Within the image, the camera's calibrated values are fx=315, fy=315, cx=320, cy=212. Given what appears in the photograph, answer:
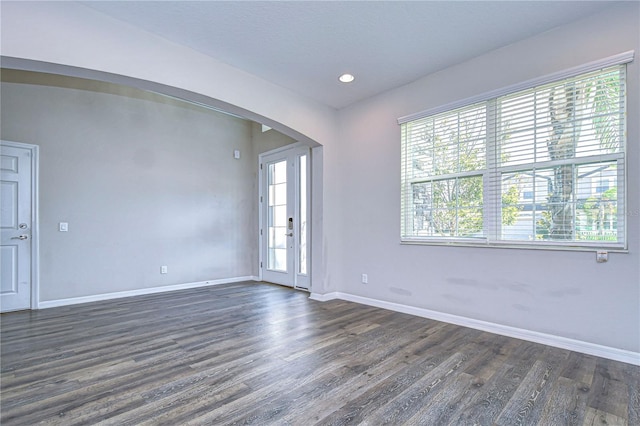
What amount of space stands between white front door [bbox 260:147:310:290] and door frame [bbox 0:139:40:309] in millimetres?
3268

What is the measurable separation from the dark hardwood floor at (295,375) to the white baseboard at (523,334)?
9 centimetres

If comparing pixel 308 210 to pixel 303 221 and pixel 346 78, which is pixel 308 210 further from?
pixel 346 78

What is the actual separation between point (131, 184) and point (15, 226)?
1.45 meters

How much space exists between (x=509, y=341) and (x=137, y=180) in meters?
5.37

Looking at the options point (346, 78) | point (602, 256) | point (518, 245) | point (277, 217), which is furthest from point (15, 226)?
point (602, 256)

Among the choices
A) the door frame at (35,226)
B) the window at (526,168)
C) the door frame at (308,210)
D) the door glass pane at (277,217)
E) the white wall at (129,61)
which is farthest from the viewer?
the door glass pane at (277,217)

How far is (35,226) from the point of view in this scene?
417 centimetres

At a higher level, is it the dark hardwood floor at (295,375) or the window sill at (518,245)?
the window sill at (518,245)

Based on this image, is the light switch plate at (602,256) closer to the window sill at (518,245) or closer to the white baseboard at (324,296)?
the window sill at (518,245)

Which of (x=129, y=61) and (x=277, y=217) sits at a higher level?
(x=129, y=61)

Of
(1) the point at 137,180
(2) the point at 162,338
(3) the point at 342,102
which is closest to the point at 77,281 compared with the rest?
(1) the point at 137,180

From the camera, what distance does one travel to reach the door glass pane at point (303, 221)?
5273 mm

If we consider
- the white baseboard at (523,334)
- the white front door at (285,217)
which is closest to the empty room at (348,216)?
the white baseboard at (523,334)

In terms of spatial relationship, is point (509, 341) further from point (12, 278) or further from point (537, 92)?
point (12, 278)
